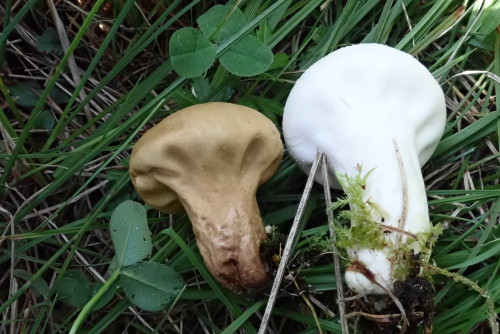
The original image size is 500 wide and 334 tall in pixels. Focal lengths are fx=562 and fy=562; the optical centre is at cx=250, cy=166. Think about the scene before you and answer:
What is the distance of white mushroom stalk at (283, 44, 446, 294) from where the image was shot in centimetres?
163

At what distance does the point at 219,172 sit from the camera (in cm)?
173

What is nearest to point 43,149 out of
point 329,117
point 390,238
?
point 329,117

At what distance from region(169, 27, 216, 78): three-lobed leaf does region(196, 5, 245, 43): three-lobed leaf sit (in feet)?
0.10

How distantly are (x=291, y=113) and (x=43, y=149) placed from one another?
0.92 m

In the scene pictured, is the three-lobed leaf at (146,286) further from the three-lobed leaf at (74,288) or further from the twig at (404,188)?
the twig at (404,188)

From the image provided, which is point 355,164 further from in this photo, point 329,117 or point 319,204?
point 319,204

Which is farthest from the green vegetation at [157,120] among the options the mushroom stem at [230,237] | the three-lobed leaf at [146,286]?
the mushroom stem at [230,237]

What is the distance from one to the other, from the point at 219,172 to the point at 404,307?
26.6 inches

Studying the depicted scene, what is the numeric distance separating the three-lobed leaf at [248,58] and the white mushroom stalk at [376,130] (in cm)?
14

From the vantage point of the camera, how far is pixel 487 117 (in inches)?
76.9

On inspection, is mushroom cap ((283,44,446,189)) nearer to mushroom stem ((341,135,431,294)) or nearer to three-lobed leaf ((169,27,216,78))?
mushroom stem ((341,135,431,294))

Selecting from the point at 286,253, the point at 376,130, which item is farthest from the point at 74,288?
the point at 376,130

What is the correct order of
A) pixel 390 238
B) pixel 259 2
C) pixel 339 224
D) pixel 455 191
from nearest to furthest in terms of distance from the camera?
pixel 390 238 → pixel 339 224 → pixel 455 191 → pixel 259 2

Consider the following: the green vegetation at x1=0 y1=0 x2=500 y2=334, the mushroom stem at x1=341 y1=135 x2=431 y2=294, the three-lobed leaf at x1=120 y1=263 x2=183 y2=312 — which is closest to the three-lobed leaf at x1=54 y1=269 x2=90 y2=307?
the green vegetation at x1=0 y1=0 x2=500 y2=334
